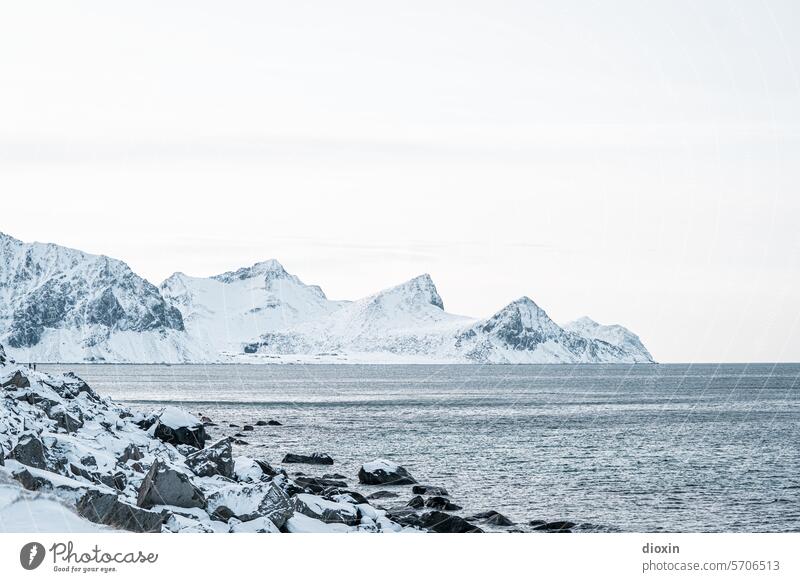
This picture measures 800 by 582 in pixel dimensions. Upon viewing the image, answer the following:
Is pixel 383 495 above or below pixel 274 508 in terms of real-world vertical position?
below

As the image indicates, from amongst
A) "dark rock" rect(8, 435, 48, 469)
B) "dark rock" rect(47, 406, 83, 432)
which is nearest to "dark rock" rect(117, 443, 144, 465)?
→ "dark rock" rect(47, 406, 83, 432)

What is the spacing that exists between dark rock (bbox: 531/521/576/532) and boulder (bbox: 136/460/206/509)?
16.6 metres

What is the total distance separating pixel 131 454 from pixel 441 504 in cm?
1506

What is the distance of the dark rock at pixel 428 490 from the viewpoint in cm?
4638

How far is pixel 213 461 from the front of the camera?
37125mm

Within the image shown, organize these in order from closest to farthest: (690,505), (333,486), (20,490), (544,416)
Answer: (20,490) → (690,505) → (333,486) → (544,416)

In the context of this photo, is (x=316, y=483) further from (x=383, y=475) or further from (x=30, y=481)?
(x=30, y=481)

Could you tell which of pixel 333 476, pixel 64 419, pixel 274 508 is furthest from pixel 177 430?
pixel 274 508

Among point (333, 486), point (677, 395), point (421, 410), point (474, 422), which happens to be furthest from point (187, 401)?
point (333, 486)

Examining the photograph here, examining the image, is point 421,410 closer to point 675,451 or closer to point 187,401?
point 187,401

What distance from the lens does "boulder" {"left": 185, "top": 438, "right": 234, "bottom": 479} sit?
36.0 meters

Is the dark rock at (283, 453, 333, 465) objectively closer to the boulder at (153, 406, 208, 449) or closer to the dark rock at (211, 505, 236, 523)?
the boulder at (153, 406, 208, 449)
